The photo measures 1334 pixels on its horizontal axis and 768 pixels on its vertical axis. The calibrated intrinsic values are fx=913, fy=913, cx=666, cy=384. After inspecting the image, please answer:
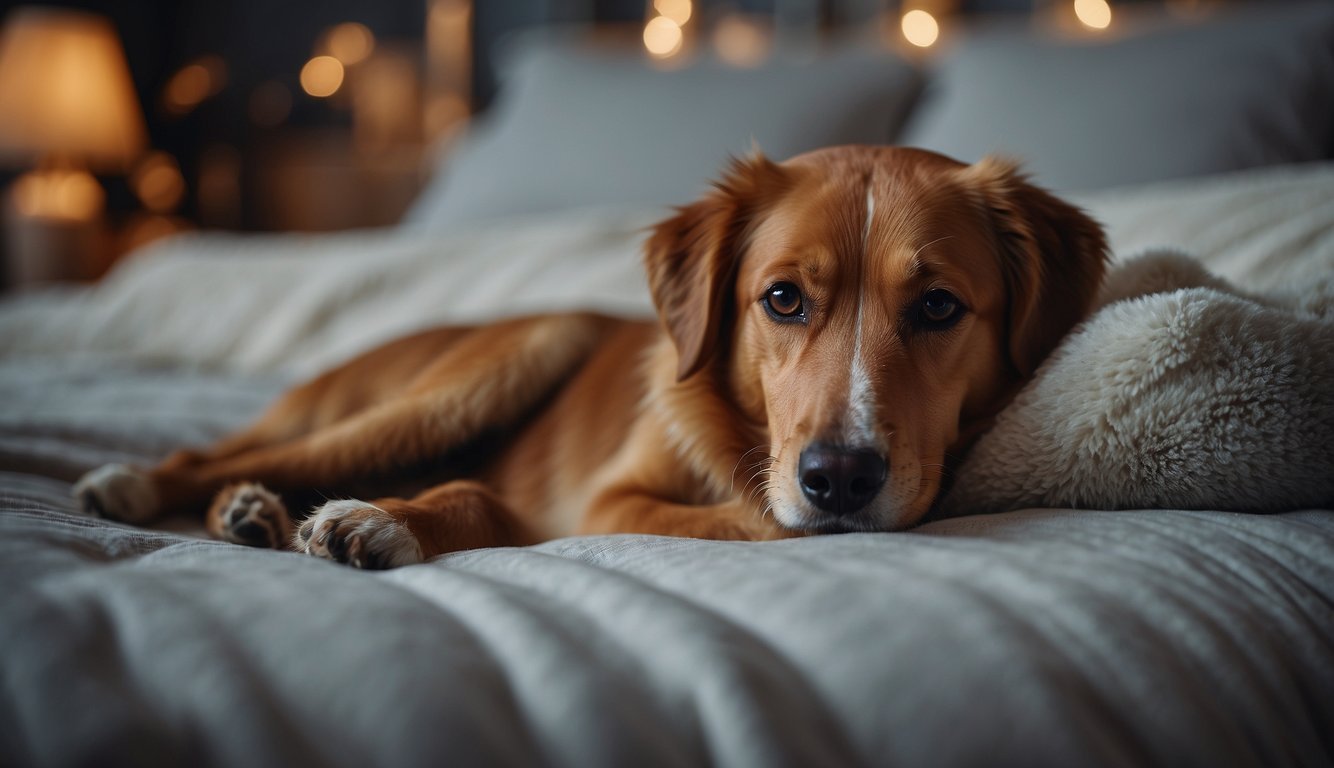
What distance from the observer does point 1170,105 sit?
2148 mm

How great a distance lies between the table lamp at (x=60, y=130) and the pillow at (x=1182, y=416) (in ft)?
16.3

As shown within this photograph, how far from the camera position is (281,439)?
1856mm

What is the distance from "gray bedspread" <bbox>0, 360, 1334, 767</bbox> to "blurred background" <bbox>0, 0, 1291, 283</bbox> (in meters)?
3.36

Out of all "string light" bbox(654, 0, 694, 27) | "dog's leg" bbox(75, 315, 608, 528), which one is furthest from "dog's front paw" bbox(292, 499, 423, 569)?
"string light" bbox(654, 0, 694, 27)

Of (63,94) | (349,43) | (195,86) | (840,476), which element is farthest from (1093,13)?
(195,86)

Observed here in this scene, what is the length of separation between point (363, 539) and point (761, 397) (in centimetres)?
64

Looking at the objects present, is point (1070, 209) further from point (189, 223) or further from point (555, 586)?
point (189, 223)

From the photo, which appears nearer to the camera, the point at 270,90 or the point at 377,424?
the point at 377,424

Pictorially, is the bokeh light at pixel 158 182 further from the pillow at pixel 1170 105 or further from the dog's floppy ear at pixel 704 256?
the dog's floppy ear at pixel 704 256

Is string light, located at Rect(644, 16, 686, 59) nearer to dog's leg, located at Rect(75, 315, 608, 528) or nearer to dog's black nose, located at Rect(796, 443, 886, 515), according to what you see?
dog's leg, located at Rect(75, 315, 608, 528)

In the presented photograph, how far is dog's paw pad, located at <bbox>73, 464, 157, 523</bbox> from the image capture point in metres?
1.40

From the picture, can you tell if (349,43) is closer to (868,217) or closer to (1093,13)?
(1093,13)

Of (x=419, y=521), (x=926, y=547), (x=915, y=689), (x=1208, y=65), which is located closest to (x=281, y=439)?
(x=419, y=521)

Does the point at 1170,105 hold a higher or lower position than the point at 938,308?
higher
